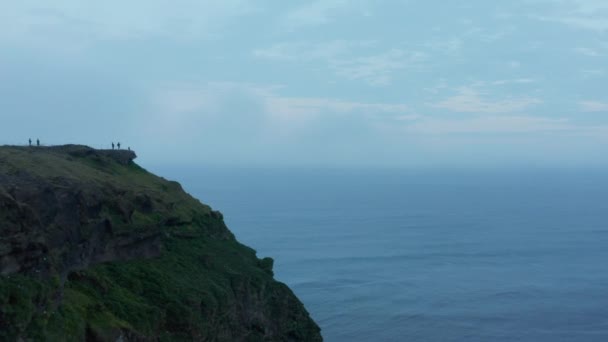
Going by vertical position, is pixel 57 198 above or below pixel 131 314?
above

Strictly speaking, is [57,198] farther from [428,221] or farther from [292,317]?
[428,221]

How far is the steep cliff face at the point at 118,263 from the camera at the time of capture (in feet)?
60.8

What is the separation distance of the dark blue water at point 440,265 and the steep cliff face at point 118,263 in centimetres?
2097

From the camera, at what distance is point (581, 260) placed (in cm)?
8819

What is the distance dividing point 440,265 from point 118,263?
216 ft

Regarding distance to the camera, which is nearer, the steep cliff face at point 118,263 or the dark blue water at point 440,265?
the steep cliff face at point 118,263

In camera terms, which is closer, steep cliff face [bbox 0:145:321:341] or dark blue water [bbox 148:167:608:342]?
steep cliff face [bbox 0:145:321:341]

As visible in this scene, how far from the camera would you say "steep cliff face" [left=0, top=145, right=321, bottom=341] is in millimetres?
18531

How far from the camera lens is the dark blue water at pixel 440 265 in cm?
5616

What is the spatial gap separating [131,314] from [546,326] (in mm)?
43243

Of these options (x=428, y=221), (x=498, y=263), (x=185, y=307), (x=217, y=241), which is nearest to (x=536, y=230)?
(x=428, y=221)

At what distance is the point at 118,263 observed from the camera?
85.6ft

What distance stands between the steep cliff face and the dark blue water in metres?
21.0

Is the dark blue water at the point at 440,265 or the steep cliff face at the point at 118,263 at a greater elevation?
the steep cliff face at the point at 118,263
